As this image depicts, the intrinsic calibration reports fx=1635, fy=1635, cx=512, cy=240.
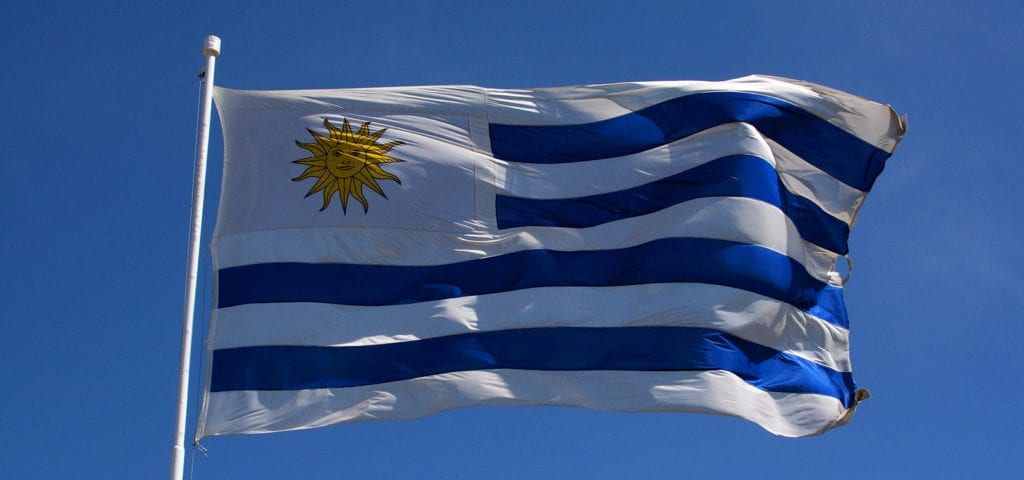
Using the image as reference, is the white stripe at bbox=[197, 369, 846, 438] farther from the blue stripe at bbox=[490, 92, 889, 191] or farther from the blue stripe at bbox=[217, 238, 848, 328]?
the blue stripe at bbox=[490, 92, 889, 191]

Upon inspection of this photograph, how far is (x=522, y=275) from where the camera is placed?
16.9m

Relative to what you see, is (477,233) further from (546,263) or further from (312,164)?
(312,164)

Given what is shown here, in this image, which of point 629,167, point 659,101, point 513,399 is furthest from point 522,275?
point 659,101

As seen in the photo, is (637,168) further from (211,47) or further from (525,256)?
(211,47)

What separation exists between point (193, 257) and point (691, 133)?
5903mm

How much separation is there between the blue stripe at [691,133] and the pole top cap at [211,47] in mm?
3215

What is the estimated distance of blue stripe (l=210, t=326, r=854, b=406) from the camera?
52.2 feet

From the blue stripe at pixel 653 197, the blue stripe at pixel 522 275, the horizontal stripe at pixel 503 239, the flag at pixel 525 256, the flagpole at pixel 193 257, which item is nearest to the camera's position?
the flagpole at pixel 193 257

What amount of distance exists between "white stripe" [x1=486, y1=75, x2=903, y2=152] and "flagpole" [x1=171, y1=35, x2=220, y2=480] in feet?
10.7

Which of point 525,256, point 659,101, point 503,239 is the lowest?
point 525,256

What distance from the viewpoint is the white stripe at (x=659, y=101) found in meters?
17.9

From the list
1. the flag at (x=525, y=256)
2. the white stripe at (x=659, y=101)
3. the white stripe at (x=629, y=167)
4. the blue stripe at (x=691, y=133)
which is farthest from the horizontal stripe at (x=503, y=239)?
the white stripe at (x=659, y=101)

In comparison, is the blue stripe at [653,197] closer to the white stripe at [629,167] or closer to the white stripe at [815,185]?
the white stripe at [629,167]

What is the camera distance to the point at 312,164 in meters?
17.1
